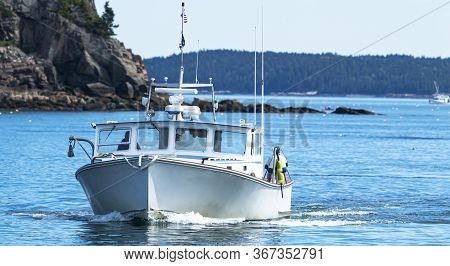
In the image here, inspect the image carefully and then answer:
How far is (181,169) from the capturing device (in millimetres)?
27641

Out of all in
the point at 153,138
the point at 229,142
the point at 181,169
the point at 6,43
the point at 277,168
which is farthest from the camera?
the point at 6,43

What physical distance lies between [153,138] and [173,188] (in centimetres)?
244

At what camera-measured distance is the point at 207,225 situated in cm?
2845

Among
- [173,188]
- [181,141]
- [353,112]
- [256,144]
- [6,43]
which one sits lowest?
[173,188]

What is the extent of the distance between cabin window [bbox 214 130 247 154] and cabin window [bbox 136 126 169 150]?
1368mm

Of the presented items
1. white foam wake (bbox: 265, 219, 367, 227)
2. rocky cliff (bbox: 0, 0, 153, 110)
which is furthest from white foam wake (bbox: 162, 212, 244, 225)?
rocky cliff (bbox: 0, 0, 153, 110)

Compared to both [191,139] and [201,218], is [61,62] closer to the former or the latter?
[191,139]

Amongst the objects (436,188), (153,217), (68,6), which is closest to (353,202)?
(436,188)

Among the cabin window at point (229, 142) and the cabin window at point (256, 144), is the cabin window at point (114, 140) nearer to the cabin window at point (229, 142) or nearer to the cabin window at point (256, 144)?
the cabin window at point (229, 142)

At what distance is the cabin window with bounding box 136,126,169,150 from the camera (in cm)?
2950

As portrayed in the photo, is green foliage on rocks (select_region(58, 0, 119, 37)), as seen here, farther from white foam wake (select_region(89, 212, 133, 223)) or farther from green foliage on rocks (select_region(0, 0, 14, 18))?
white foam wake (select_region(89, 212, 133, 223))

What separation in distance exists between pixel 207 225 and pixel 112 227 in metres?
2.45

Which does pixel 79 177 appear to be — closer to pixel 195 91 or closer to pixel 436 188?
pixel 195 91

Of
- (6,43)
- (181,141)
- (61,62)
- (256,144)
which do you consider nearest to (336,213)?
(256,144)
